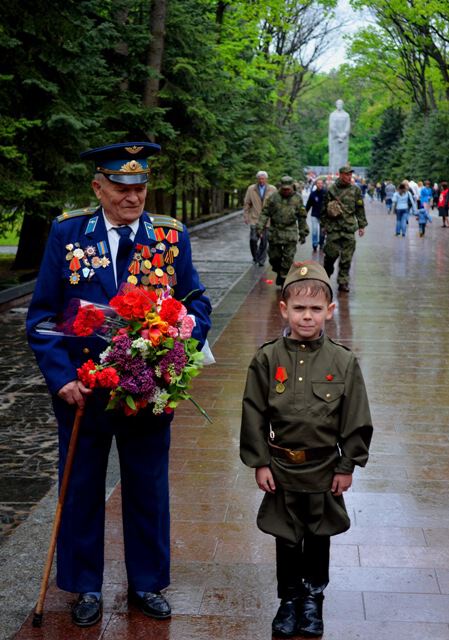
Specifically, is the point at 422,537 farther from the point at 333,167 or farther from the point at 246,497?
the point at 333,167

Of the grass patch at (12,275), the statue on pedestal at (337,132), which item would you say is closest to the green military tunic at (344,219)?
the grass patch at (12,275)

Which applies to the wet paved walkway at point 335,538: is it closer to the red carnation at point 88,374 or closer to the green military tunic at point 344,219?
the red carnation at point 88,374

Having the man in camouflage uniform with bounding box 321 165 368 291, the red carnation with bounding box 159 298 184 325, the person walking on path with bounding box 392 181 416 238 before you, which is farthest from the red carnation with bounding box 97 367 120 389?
the person walking on path with bounding box 392 181 416 238

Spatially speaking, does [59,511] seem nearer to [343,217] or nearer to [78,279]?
[78,279]

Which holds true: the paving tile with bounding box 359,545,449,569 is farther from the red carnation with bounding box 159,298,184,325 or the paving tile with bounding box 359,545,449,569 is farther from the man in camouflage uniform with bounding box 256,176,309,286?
the man in camouflage uniform with bounding box 256,176,309,286

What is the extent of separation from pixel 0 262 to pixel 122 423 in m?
17.4

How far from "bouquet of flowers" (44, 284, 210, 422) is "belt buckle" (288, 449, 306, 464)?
471 mm

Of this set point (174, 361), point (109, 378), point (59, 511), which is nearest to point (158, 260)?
point (174, 361)

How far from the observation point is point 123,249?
4.41 metres

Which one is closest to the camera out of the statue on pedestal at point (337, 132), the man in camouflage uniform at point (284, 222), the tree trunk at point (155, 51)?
the man in camouflage uniform at point (284, 222)

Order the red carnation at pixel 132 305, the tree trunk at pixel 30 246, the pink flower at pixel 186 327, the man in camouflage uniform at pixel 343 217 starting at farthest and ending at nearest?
the tree trunk at pixel 30 246
the man in camouflage uniform at pixel 343 217
the pink flower at pixel 186 327
the red carnation at pixel 132 305

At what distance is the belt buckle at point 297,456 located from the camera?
418cm

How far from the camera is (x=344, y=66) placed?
56.1 metres

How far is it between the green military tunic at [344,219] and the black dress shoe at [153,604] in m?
11.8
